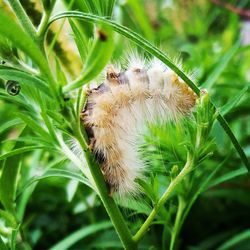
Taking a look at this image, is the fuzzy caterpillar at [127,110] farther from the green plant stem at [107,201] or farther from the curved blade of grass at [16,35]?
the curved blade of grass at [16,35]

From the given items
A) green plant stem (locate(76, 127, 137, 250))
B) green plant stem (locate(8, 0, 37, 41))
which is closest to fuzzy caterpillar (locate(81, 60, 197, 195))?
green plant stem (locate(76, 127, 137, 250))

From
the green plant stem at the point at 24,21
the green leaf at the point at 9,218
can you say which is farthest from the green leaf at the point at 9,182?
the green plant stem at the point at 24,21

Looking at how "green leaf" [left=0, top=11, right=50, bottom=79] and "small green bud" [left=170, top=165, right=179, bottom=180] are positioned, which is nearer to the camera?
"green leaf" [left=0, top=11, right=50, bottom=79]

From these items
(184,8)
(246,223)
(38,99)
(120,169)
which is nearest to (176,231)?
(120,169)

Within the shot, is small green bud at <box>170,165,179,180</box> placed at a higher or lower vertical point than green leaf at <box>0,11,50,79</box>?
lower

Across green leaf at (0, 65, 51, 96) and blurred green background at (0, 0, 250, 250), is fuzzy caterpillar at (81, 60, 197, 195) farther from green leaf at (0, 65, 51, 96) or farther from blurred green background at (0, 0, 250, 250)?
blurred green background at (0, 0, 250, 250)

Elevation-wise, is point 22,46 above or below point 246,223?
above

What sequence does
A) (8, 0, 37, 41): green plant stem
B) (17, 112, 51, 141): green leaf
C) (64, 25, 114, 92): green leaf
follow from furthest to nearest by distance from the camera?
1. (17, 112, 51, 141): green leaf
2. (8, 0, 37, 41): green plant stem
3. (64, 25, 114, 92): green leaf

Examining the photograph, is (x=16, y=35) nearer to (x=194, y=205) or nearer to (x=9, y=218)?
(x=9, y=218)

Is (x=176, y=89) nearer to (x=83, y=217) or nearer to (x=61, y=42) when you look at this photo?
(x=61, y=42)
